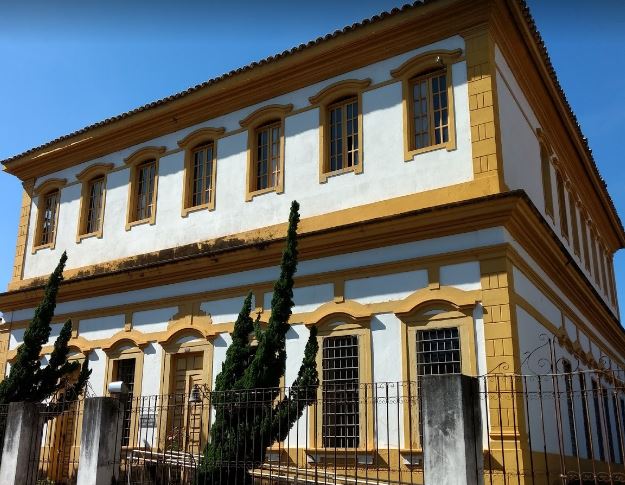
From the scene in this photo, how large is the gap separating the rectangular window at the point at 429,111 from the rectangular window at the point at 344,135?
123 centimetres

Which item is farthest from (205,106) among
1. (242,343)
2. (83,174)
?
(242,343)

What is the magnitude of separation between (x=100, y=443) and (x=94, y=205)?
967 cm

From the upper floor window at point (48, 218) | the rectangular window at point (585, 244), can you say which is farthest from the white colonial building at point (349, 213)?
the rectangular window at point (585, 244)

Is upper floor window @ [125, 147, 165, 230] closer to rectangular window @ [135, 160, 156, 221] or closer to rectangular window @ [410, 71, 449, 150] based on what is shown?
rectangular window @ [135, 160, 156, 221]

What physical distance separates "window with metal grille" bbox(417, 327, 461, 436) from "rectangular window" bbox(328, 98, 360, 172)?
3765 mm

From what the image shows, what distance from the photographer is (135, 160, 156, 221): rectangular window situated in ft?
56.5

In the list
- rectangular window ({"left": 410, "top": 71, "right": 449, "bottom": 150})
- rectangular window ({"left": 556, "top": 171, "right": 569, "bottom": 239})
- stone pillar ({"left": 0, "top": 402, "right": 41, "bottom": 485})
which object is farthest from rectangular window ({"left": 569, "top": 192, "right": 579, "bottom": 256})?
stone pillar ({"left": 0, "top": 402, "right": 41, "bottom": 485})

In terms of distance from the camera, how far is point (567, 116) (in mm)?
17109

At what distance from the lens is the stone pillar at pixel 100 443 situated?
1001 cm

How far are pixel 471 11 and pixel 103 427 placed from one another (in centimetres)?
943

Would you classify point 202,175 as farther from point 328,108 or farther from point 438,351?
point 438,351

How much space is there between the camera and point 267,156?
15.3 meters

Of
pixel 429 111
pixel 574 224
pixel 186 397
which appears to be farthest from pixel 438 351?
pixel 574 224

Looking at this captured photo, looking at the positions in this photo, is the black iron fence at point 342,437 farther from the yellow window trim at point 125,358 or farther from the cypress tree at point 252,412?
the yellow window trim at point 125,358
